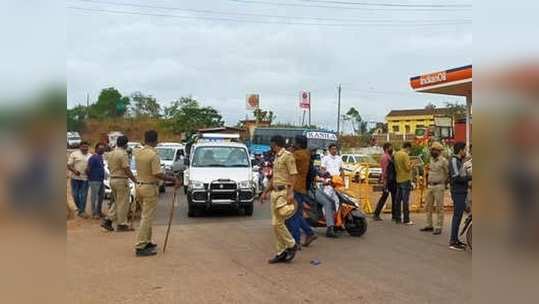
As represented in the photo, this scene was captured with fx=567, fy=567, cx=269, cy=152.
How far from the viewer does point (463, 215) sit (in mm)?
8422

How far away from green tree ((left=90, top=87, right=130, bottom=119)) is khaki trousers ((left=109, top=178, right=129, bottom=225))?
51.0 metres

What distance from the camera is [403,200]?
1176cm

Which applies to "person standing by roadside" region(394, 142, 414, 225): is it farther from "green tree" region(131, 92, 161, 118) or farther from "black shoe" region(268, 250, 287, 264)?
"green tree" region(131, 92, 161, 118)

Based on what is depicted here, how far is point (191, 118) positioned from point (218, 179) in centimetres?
4446

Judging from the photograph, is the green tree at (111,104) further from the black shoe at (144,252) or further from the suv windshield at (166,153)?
the black shoe at (144,252)

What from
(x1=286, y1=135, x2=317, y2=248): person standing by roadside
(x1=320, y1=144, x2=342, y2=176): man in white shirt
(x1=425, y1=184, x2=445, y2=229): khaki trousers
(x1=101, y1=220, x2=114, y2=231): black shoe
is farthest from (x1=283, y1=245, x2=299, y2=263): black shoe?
(x1=320, y1=144, x2=342, y2=176): man in white shirt

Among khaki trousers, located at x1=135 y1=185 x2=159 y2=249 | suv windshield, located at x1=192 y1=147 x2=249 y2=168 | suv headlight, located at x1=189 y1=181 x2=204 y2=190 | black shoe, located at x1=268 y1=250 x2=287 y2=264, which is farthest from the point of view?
suv windshield, located at x1=192 y1=147 x2=249 y2=168

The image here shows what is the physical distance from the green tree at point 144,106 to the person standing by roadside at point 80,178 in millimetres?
55299

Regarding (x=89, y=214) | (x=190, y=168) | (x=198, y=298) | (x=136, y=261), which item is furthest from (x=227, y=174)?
(x=198, y=298)

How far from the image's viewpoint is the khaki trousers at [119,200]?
1059 cm

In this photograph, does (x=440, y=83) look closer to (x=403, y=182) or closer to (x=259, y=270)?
(x=403, y=182)

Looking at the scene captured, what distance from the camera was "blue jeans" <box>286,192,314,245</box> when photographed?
858 cm
